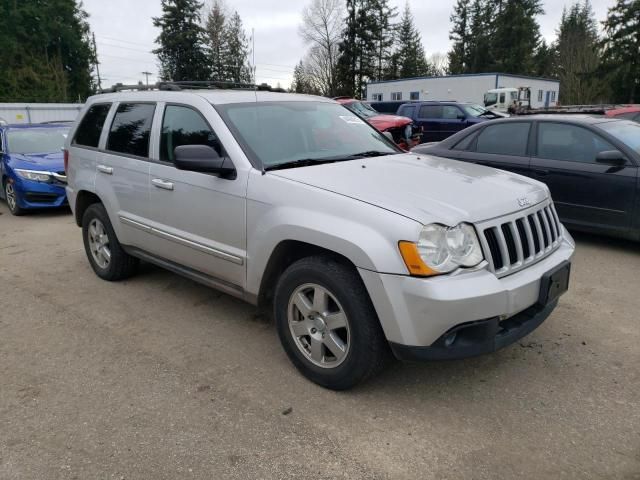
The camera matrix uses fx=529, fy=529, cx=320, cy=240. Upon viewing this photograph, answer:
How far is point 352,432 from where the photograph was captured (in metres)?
2.79

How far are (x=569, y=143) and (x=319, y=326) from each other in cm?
467

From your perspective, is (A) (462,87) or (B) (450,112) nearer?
(B) (450,112)

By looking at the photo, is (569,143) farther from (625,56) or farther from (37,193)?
(625,56)

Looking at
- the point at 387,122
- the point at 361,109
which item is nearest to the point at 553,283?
the point at 387,122

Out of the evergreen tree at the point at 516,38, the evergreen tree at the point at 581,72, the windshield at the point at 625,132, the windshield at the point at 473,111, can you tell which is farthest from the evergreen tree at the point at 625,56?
the windshield at the point at 625,132

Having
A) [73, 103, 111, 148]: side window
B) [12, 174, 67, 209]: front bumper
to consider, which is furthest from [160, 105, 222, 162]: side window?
[12, 174, 67, 209]: front bumper

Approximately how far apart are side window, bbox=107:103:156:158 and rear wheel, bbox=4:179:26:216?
5.13 metres

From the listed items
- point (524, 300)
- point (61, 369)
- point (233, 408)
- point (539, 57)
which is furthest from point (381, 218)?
point (539, 57)

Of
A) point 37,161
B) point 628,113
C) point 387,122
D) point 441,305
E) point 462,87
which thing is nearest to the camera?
point 441,305

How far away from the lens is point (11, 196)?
9.18 m

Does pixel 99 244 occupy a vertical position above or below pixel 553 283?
below

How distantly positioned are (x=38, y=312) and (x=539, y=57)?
206 feet

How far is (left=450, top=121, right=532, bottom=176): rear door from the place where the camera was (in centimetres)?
667

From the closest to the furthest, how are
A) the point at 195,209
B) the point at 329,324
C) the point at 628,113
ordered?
1. the point at 329,324
2. the point at 195,209
3. the point at 628,113
